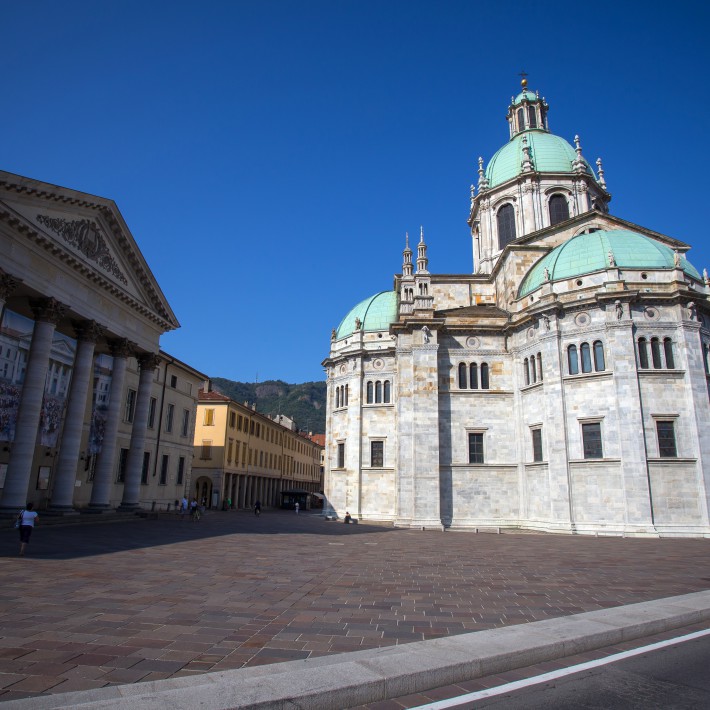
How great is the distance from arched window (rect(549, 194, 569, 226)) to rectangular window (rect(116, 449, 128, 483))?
36438 millimetres

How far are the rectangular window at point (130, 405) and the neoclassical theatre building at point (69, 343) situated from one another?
73mm

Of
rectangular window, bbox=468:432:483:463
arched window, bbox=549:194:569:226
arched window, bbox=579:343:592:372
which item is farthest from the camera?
arched window, bbox=549:194:569:226

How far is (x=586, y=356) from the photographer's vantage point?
30000 mm

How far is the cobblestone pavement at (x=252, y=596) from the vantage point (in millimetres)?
6246

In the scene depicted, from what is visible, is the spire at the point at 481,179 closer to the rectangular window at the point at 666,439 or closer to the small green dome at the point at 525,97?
the small green dome at the point at 525,97

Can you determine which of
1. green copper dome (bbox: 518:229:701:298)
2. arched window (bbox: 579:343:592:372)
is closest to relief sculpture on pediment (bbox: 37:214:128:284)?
green copper dome (bbox: 518:229:701:298)

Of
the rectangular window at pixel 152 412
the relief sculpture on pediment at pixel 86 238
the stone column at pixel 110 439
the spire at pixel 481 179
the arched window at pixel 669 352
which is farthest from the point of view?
the spire at pixel 481 179

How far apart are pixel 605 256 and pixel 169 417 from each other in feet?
107

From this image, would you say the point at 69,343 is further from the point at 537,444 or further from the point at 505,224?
the point at 505,224

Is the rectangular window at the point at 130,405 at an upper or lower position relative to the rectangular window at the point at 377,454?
upper

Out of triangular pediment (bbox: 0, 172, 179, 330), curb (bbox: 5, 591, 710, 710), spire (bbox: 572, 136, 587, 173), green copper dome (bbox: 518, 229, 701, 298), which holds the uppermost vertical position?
spire (bbox: 572, 136, 587, 173)

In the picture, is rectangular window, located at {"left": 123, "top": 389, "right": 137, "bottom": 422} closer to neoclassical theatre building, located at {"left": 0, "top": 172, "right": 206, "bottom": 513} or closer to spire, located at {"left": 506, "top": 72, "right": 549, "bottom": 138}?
neoclassical theatre building, located at {"left": 0, "top": 172, "right": 206, "bottom": 513}

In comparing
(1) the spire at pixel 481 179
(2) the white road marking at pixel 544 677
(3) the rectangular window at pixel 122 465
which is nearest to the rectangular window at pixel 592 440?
(2) the white road marking at pixel 544 677

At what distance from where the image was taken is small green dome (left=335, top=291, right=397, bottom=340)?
43719 mm
